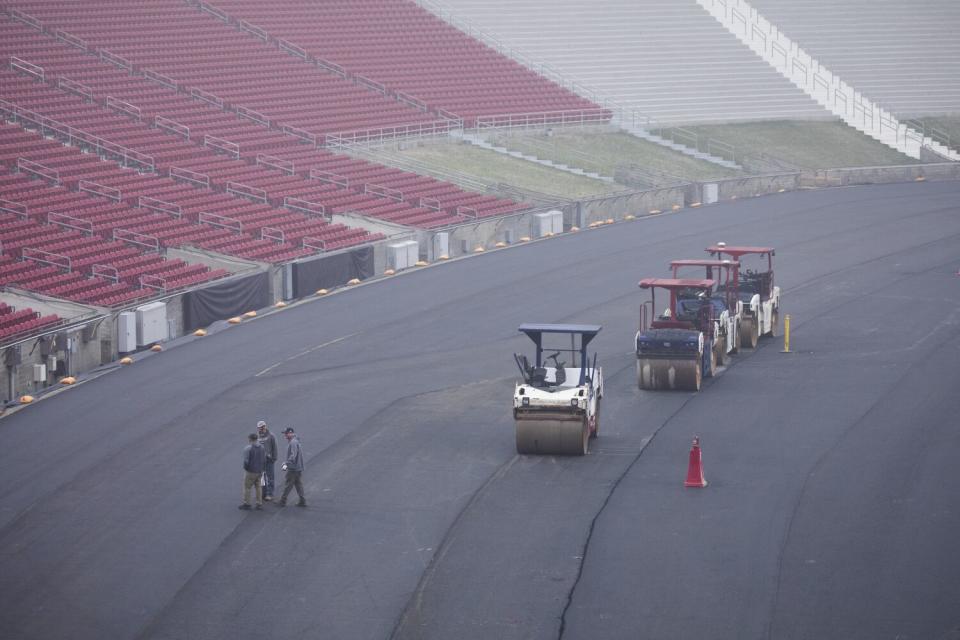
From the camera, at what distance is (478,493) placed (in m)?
20.8

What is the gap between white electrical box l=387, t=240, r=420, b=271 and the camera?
40.4 m

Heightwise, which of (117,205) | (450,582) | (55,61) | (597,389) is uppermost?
(55,61)

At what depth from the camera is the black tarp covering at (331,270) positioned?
36625mm

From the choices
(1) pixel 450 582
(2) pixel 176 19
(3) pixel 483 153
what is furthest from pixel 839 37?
(1) pixel 450 582

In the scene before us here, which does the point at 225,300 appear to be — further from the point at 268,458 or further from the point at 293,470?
the point at 293,470

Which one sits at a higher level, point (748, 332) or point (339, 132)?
point (339, 132)

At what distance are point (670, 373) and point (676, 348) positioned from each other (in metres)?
0.53

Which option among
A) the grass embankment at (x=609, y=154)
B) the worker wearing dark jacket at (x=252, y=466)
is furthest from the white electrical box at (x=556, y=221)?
the worker wearing dark jacket at (x=252, y=466)

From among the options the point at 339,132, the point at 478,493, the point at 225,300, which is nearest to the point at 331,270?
the point at 225,300

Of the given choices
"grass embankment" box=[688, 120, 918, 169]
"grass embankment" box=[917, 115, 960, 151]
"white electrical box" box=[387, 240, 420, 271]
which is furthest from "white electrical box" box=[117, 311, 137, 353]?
"grass embankment" box=[917, 115, 960, 151]

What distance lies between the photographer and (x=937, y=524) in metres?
19.0

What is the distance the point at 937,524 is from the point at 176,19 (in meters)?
47.3

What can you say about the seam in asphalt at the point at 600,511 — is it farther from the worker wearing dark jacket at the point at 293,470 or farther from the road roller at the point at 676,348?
the worker wearing dark jacket at the point at 293,470

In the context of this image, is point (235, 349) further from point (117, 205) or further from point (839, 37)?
point (839, 37)
